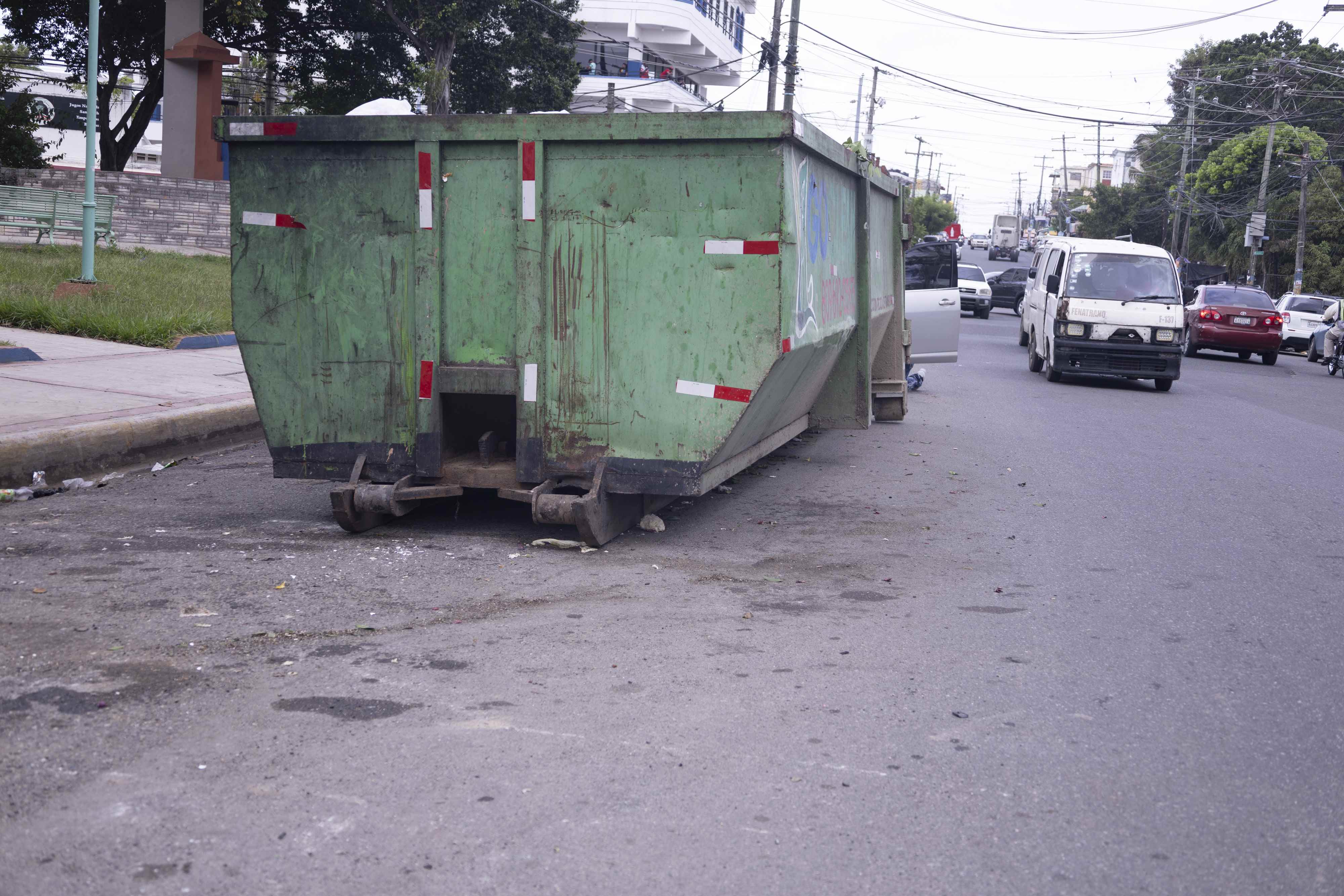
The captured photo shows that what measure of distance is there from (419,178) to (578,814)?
389 cm

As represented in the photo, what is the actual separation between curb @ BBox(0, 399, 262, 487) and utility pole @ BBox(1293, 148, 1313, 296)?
36141mm

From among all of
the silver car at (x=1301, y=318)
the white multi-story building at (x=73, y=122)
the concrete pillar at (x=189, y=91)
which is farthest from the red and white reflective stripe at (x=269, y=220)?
the white multi-story building at (x=73, y=122)

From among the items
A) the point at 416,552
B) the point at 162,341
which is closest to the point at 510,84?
the point at 162,341

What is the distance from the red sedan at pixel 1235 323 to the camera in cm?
2402

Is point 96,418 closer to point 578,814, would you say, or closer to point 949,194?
point 578,814

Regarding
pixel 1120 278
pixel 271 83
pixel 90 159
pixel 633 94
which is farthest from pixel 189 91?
pixel 633 94

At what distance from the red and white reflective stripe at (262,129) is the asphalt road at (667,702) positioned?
1996 mm

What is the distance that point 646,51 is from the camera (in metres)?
61.2

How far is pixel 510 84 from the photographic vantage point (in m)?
34.0

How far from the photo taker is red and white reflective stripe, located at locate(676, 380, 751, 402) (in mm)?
6125

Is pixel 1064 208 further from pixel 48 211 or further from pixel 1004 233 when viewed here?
pixel 48 211

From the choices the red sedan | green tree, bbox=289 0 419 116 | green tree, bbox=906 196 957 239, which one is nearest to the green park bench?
green tree, bbox=289 0 419 116

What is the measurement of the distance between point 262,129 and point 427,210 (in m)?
0.94

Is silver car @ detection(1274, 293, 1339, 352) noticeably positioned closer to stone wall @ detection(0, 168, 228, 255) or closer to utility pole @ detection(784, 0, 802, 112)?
utility pole @ detection(784, 0, 802, 112)
